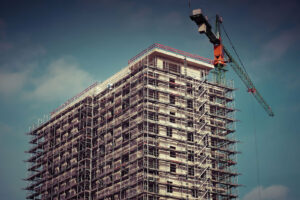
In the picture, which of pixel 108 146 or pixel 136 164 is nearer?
pixel 136 164

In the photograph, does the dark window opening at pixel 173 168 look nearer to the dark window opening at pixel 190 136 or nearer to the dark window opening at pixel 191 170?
the dark window opening at pixel 191 170

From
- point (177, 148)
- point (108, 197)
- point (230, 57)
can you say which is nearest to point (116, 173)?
point (108, 197)

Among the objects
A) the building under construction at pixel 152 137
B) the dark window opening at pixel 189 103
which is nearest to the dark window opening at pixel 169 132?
the building under construction at pixel 152 137

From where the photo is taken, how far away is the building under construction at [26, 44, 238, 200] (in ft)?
316

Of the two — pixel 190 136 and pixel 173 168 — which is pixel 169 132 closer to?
pixel 190 136

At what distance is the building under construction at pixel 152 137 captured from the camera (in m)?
96.2

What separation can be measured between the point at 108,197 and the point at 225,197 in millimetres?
19756

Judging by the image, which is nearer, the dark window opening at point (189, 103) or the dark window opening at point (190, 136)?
Answer: the dark window opening at point (190, 136)

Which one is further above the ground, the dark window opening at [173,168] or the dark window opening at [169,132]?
the dark window opening at [169,132]

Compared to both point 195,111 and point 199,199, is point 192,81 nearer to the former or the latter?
point 195,111

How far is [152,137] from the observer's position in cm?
9700

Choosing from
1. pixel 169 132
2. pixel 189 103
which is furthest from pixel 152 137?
pixel 189 103

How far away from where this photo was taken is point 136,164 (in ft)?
315

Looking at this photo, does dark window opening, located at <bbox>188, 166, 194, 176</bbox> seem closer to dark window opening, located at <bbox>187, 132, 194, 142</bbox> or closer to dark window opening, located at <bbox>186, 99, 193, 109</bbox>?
dark window opening, located at <bbox>187, 132, 194, 142</bbox>
